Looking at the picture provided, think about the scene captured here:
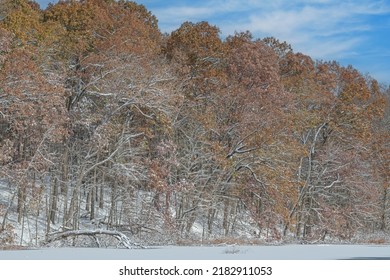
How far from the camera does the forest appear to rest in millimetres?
24766

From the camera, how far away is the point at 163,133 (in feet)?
102

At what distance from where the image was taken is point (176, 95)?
27234mm

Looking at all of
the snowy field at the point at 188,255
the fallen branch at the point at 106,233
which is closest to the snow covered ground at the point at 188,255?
the snowy field at the point at 188,255

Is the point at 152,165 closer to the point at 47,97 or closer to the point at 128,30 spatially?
the point at 47,97

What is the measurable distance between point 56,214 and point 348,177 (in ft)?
49.7

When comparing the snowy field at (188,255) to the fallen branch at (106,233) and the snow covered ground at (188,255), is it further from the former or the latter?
the fallen branch at (106,233)

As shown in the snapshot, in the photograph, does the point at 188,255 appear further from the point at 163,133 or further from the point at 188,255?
the point at 163,133

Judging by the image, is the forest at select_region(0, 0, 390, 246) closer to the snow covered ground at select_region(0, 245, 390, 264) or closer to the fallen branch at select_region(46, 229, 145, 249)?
the fallen branch at select_region(46, 229, 145, 249)

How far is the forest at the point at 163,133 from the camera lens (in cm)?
2477

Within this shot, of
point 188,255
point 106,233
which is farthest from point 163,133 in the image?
point 188,255

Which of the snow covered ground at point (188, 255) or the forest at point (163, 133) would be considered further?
→ the forest at point (163, 133)

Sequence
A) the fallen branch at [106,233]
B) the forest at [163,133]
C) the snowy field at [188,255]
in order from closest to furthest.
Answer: the snowy field at [188,255], the fallen branch at [106,233], the forest at [163,133]

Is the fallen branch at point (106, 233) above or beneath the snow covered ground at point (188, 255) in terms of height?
beneath
